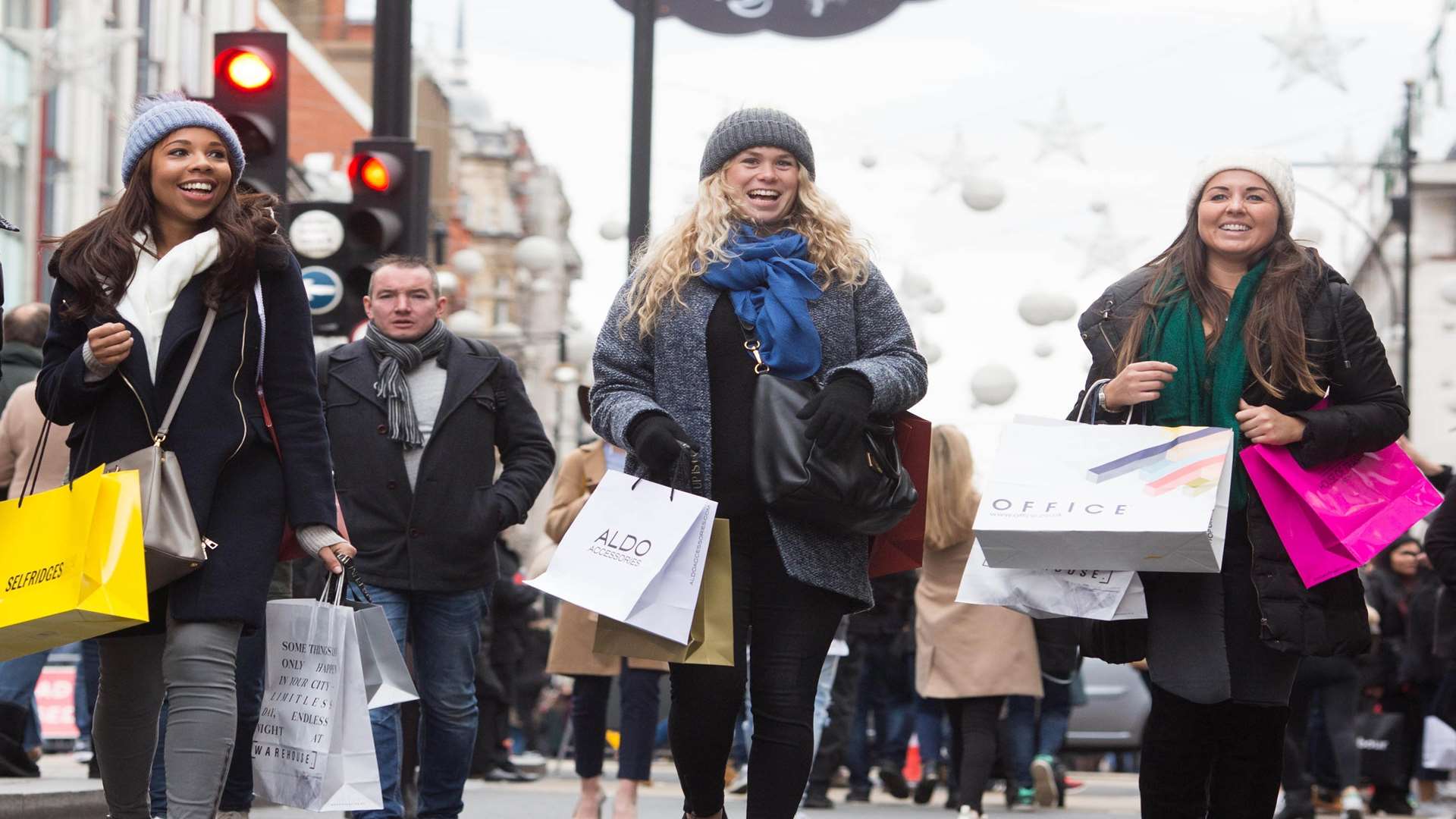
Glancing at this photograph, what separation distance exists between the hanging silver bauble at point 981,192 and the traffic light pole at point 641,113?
19.5 ft

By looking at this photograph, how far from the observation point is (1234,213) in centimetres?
546

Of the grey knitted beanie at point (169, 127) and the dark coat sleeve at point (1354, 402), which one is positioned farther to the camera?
the grey knitted beanie at point (169, 127)

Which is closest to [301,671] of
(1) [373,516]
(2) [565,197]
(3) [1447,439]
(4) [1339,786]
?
(1) [373,516]

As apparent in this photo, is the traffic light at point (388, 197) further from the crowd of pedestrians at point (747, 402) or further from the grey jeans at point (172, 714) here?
the grey jeans at point (172, 714)

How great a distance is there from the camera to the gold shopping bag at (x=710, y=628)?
524cm

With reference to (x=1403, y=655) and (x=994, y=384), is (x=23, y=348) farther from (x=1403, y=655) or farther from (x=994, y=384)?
(x=994, y=384)

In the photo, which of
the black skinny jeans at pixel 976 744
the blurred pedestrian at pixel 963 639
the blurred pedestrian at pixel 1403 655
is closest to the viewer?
the black skinny jeans at pixel 976 744

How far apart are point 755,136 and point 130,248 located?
5.25 feet

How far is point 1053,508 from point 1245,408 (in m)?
0.56

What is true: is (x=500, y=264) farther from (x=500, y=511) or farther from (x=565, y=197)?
(x=500, y=511)

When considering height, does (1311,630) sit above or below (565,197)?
below

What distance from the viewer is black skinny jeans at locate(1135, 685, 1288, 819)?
530cm

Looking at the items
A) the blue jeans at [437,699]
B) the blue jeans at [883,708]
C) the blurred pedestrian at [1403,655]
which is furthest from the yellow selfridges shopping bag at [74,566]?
the blurred pedestrian at [1403,655]

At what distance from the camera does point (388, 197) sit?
33.2 feet
